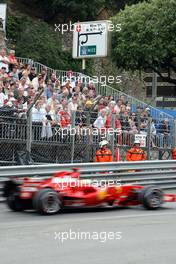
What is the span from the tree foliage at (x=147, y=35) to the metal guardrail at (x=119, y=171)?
2451 centimetres

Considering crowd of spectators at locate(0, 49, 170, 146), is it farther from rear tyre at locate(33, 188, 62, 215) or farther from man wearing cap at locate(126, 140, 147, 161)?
rear tyre at locate(33, 188, 62, 215)

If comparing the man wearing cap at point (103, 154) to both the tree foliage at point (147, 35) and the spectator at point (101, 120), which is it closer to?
the spectator at point (101, 120)

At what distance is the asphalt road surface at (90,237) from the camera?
22.3ft

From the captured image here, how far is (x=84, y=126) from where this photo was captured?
17.1m

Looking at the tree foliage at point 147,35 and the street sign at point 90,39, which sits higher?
the tree foliage at point 147,35

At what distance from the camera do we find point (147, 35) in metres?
38.1

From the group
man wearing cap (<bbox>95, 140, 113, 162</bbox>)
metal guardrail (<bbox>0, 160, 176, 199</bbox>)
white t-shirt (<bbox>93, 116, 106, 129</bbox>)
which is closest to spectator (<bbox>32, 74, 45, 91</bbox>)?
white t-shirt (<bbox>93, 116, 106, 129</bbox>)

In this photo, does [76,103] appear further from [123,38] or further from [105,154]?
[123,38]

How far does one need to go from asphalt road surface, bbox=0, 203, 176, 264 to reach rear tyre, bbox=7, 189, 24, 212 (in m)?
0.13

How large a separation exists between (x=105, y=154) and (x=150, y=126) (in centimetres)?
229

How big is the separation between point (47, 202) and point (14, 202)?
71cm

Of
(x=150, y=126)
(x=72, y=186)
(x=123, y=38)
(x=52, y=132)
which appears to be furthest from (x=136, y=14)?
(x=72, y=186)

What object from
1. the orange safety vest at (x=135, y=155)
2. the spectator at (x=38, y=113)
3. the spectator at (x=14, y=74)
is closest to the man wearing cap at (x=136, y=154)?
the orange safety vest at (x=135, y=155)

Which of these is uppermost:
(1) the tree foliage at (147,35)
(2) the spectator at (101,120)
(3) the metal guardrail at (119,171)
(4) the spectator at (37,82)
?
(1) the tree foliage at (147,35)
